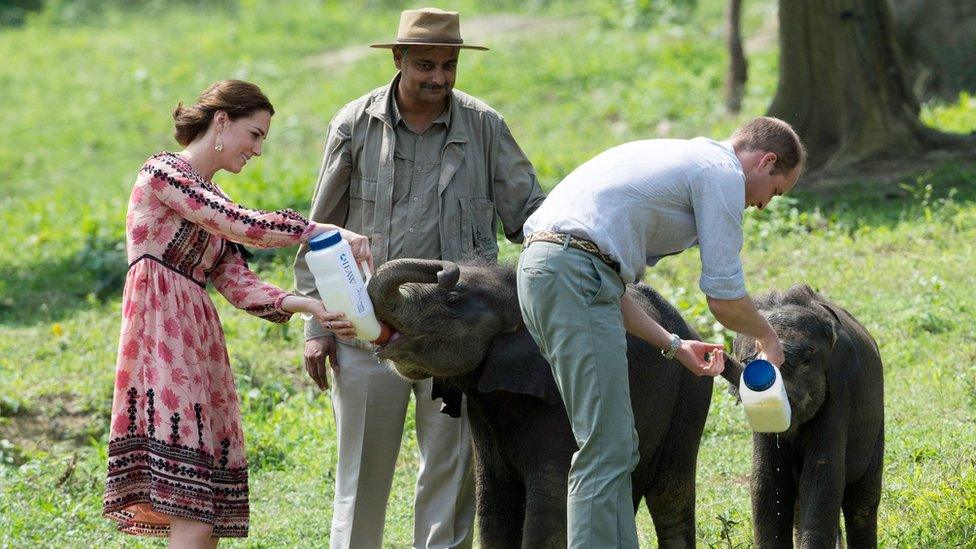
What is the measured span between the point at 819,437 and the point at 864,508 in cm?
52

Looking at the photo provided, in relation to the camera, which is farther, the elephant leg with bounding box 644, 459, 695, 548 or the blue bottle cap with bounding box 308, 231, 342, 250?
the elephant leg with bounding box 644, 459, 695, 548

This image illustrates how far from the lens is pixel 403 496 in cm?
761

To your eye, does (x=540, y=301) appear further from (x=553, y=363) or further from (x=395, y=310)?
(x=395, y=310)

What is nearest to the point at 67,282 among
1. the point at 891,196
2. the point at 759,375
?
the point at 891,196

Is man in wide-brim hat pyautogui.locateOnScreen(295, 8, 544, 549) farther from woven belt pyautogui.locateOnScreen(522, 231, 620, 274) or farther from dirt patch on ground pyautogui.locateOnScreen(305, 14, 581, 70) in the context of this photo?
dirt patch on ground pyautogui.locateOnScreen(305, 14, 581, 70)

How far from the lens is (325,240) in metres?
5.05

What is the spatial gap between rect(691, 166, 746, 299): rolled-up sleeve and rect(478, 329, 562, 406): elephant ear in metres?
0.82

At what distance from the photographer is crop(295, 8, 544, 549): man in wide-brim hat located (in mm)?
5996

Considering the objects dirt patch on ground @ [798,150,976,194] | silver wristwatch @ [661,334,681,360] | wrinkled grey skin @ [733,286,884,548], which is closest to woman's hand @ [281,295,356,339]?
silver wristwatch @ [661,334,681,360]

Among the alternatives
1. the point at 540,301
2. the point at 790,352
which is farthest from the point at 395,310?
the point at 790,352

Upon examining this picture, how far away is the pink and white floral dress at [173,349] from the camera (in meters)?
5.25

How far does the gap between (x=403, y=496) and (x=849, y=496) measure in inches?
96.2

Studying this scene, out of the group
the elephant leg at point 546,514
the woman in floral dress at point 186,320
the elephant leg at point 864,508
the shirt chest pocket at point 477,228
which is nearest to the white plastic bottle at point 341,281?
the woman in floral dress at point 186,320

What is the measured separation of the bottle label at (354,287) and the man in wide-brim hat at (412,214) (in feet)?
3.07
